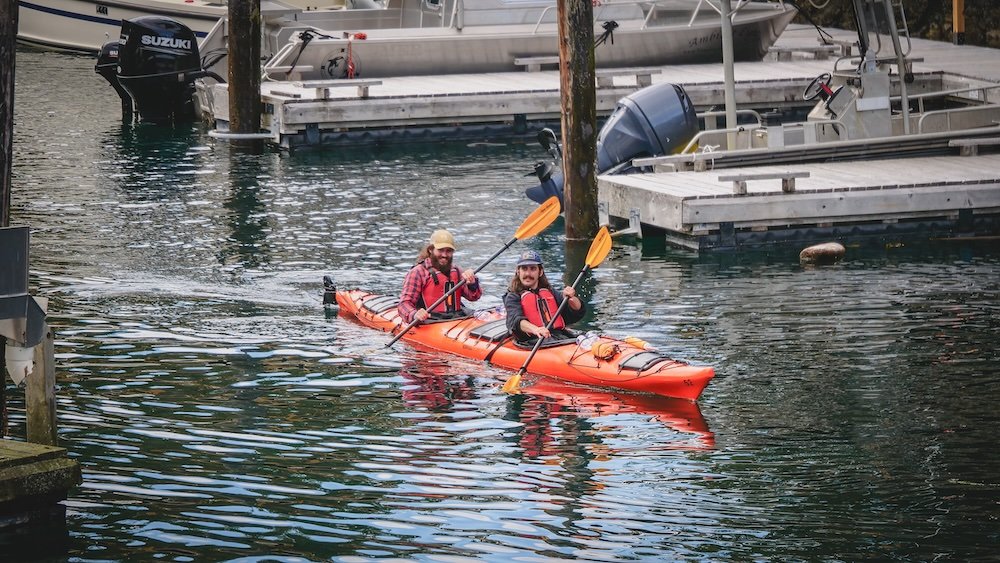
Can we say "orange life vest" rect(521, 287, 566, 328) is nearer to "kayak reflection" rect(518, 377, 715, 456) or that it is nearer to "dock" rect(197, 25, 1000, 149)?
"kayak reflection" rect(518, 377, 715, 456)

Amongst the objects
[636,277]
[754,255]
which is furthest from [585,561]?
[754,255]

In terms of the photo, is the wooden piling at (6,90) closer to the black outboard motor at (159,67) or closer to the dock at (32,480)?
the dock at (32,480)

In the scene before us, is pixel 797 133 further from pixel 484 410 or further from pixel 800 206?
pixel 484 410

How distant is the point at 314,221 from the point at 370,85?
7.28 m

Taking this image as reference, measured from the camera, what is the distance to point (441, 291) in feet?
43.7

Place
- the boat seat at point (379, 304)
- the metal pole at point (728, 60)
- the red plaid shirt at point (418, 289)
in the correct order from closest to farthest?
the red plaid shirt at point (418, 289) → the boat seat at point (379, 304) → the metal pole at point (728, 60)

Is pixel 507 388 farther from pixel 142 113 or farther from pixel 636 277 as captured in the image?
pixel 142 113

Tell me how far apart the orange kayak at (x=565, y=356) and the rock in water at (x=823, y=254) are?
14.2ft

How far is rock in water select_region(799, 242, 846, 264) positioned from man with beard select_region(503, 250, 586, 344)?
4.46 meters

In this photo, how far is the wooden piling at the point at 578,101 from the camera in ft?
50.6

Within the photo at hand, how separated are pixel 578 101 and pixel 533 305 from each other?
13.1ft

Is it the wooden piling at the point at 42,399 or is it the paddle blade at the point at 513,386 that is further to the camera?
the paddle blade at the point at 513,386

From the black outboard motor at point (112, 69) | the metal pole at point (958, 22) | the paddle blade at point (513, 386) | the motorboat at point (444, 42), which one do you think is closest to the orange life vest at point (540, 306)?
the paddle blade at point (513, 386)

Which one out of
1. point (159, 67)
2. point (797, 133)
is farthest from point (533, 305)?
point (159, 67)
